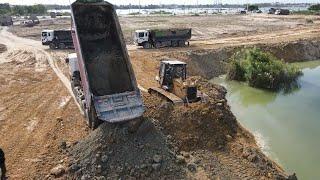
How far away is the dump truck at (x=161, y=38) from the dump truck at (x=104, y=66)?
25085 millimetres

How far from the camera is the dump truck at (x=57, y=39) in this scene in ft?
144

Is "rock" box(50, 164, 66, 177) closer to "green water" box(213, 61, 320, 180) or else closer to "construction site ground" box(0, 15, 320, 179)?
"construction site ground" box(0, 15, 320, 179)

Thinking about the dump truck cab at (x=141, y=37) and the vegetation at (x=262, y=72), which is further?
the dump truck cab at (x=141, y=37)

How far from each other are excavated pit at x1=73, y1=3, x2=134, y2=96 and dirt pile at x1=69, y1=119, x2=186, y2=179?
2.35m

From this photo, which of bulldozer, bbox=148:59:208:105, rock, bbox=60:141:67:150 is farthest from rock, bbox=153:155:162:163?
bulldozer, bbox=148:59:208:105

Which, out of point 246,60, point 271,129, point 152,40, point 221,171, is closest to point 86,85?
point 221,171

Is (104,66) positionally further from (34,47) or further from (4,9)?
(4,9)

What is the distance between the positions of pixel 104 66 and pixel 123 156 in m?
4.67

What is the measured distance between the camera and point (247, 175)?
52.1 ft

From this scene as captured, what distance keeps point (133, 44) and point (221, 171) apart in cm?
3406

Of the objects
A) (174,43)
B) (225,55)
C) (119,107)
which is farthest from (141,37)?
(119,107)

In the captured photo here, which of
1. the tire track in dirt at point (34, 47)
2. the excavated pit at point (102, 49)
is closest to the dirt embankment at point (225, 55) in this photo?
the tire track in dirt at point (34, 47)

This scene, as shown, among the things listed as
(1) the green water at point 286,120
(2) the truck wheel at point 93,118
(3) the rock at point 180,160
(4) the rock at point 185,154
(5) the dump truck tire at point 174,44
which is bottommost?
(1) the green water at point 286,120

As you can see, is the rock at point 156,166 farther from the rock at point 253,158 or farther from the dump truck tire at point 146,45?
the dump truck tire at point 146,45
